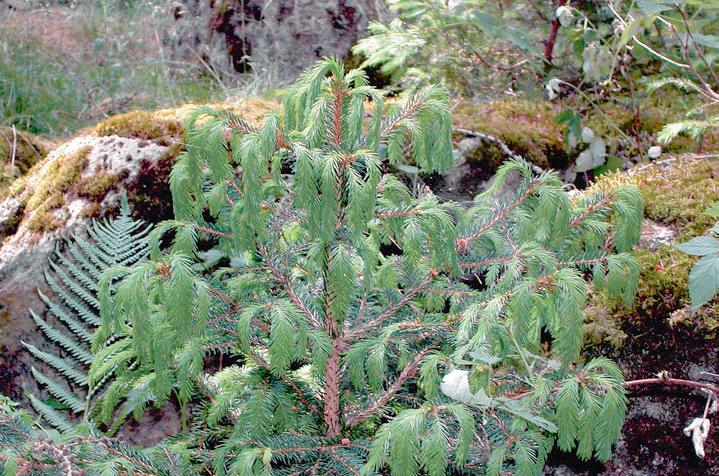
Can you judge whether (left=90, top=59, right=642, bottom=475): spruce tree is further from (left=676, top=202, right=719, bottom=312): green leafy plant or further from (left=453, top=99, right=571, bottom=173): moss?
(left=453, top=99, right=571, bottom=173): moss

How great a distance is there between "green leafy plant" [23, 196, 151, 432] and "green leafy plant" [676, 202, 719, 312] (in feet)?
5.76

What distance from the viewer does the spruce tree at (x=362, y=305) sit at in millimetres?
1428

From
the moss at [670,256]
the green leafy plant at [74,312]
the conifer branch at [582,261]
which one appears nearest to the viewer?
the conifer branch at [582,261]

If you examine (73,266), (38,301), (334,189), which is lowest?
(38,301)

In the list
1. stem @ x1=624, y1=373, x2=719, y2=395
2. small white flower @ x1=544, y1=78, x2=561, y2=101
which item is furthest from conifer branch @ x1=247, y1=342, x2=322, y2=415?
small white flower @ x1=544, y1=78, x2=561, y2=101

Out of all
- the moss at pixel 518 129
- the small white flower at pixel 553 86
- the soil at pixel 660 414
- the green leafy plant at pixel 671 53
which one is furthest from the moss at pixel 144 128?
the soil at pixel 660 414

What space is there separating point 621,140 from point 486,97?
0.84 m

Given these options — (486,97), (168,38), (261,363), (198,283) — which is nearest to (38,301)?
(261,363)

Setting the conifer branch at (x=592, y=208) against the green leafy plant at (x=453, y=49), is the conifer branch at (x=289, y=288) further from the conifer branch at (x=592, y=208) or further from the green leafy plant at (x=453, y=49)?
the green leafy plant at (x=453, y=49)

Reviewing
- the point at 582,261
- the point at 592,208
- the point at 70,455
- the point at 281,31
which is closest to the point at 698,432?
the point at 582,261

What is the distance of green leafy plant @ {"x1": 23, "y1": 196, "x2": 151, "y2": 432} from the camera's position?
2.43 metres

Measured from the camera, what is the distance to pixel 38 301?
2.71 metres

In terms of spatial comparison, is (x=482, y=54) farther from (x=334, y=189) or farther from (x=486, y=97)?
(x=334, y=189)

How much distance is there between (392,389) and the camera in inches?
67.6
